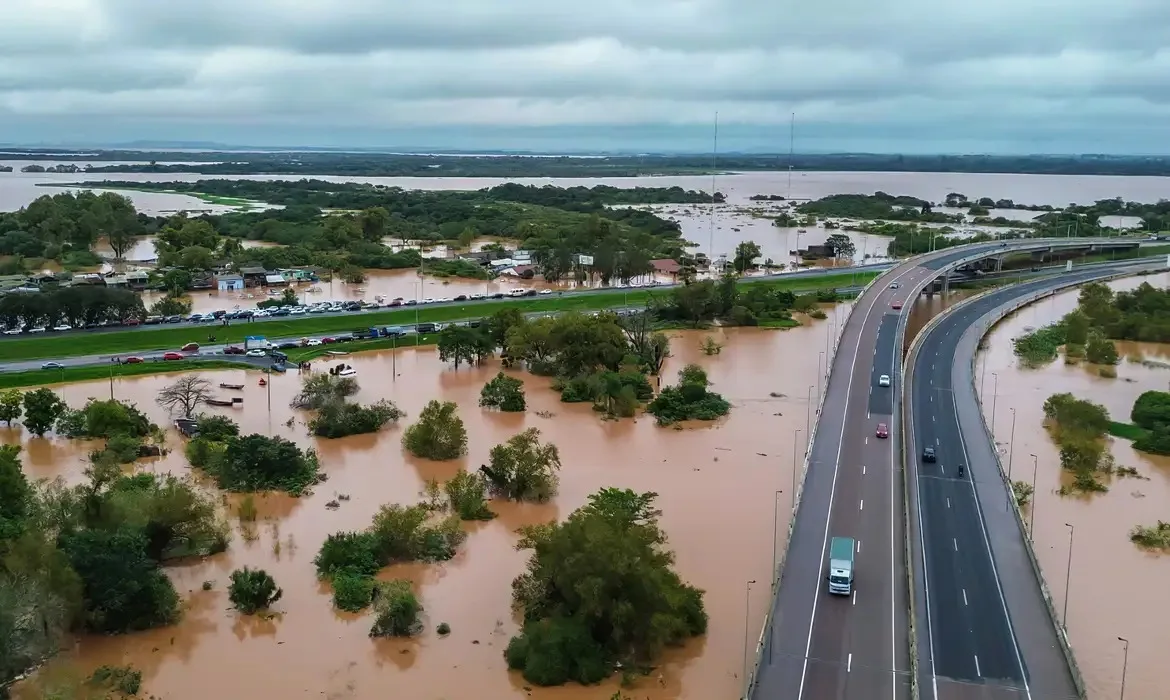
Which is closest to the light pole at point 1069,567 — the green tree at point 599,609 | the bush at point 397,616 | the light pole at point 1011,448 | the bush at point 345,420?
the light pole at point 1011,448

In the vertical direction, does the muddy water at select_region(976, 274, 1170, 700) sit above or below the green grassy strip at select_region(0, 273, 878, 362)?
below

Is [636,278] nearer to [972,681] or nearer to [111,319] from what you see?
[111,319]

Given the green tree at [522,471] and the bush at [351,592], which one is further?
the green tree at [522,471]

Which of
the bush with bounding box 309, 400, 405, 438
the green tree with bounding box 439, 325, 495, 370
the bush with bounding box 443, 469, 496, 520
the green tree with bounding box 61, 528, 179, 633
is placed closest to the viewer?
the green tree with bounding box 61, 528, 179, 633

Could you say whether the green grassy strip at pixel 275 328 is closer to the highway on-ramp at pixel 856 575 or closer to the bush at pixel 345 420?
the bush at pixel 345 420

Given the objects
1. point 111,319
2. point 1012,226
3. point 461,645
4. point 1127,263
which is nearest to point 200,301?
point 111,319

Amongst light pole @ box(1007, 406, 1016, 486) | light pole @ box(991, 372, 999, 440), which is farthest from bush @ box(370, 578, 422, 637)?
light pole @ box(991, 372, 999, 440)

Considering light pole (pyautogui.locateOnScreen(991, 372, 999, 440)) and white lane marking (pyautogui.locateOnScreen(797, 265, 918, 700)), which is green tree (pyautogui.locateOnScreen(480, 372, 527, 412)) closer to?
white lane marking (pyautogui.locateOnScreen(797, 265, 918, 700))
